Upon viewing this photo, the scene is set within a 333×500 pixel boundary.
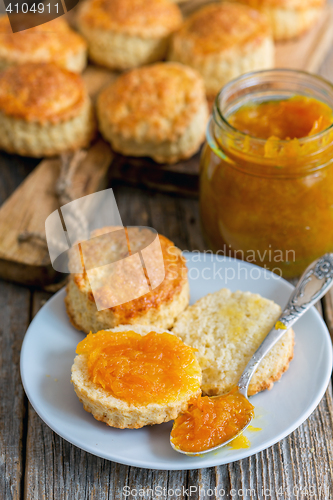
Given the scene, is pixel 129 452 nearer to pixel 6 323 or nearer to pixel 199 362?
pixel 199 362

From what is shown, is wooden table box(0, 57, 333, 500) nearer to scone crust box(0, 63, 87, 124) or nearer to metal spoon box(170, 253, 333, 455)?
metal spoon box(170, 253, 333, 455)

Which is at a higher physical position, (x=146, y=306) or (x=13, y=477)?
(x=146, y=306)

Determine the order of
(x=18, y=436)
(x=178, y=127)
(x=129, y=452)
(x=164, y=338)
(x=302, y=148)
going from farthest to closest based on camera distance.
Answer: (x=178, y=127) < (x=302, y=148) < (x=18, y=436) < (x=164, y=338) < (x=129, y=452)

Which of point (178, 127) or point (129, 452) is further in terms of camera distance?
point (178, 127)

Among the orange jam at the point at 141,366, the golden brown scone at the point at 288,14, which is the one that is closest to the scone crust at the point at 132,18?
the golden brown scone at the point at 288,14

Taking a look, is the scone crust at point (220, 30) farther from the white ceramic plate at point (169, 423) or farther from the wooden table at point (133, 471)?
the wooden table at point (133, 471)

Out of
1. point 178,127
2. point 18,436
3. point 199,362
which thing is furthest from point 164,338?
point 178,127

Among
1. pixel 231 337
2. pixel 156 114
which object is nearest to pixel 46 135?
pixel 156 114
